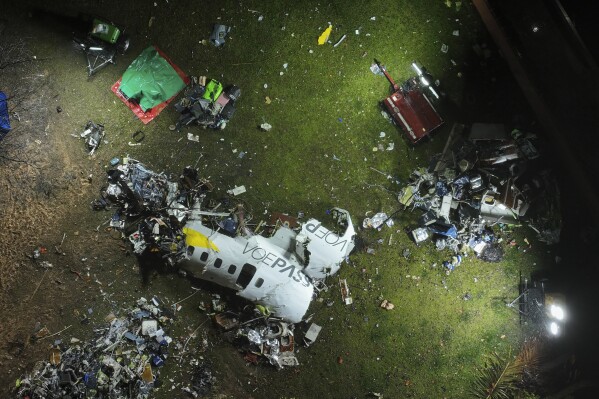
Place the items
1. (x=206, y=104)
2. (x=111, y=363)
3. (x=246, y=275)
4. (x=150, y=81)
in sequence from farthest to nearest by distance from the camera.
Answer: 1. (x=150, y=81)
2. (x=206, y=104)
3. (x=111, y=363)
4. (x=246, y=275)

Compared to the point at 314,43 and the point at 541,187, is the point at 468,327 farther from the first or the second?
the point at 314,43

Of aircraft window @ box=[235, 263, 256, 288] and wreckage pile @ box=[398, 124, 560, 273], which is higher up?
aircraft window @ box=[235, 263, 256, 288]

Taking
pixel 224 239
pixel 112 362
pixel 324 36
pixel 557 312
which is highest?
pixel 324 36

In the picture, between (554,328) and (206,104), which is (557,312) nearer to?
(554,328)

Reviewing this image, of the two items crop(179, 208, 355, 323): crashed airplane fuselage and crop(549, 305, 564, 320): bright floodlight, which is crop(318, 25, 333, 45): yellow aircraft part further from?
crop(549, 305, 564, 320): bright floodlight

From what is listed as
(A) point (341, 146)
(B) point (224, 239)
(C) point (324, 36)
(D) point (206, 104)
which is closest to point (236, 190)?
(B) point (224, 239)

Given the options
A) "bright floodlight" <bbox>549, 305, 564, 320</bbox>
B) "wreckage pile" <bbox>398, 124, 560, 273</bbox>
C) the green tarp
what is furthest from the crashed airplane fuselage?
"bright floodlight" <bbox>549, 305, 564, 320</bbox>
